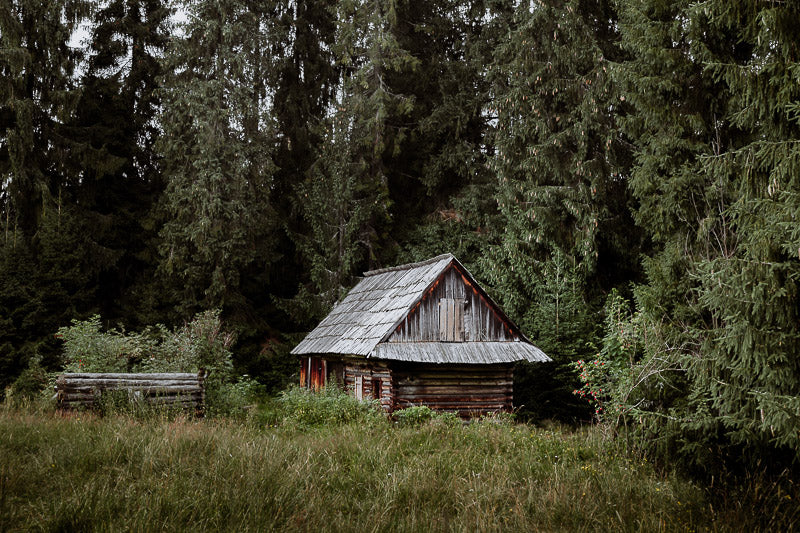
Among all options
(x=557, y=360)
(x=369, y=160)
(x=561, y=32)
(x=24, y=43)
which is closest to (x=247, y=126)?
(x=369, y=160)

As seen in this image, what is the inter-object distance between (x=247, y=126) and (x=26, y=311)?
1076 cm

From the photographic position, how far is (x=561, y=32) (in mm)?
20094

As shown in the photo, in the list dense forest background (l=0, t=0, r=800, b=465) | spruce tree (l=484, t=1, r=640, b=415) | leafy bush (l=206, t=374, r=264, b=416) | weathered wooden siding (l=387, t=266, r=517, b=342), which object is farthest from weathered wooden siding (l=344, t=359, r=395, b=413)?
spruce tree (l=484, t=1, r=640, b=415)

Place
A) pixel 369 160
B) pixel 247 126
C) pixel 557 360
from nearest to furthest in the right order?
pixel 557 360
pixel 247 126
pixel 369 160

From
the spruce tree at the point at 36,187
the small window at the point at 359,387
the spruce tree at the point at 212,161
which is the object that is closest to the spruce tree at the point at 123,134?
the spruce tree at the point at 36,187

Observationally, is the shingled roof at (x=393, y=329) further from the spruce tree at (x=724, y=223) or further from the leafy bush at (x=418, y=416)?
the spruce tree at (x=724, y=223)

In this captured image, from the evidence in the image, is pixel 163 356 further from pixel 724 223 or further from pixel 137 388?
pixel 724 223

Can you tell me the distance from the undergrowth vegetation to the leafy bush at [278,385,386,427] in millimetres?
3974

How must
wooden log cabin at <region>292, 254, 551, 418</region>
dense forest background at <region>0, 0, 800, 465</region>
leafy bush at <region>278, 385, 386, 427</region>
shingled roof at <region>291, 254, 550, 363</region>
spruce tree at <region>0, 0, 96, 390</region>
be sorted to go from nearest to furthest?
dense forest background at <region>0, 0, 800, 465</region>, leafy bush at <region>278, 385, 386, 427</region>, shingled roof at <region>291, 254, 550, 363</region>, wooden log cabin at <region>292, 254, 551, 418</region>, spruce tree at <region>0, 0, 96, 390</region>

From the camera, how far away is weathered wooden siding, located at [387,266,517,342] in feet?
49.5

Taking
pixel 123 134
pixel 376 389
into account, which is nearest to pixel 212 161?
pixel 123 134

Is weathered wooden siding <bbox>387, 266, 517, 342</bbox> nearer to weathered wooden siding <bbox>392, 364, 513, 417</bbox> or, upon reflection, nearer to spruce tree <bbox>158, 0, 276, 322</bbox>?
weathered wooden siding <bbox>392, 364, 513, 417</bbox>

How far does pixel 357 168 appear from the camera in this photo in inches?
967

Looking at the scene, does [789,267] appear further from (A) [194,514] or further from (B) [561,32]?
(B) [561,32]
